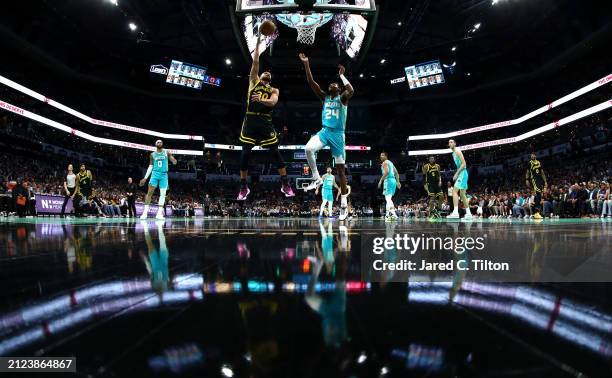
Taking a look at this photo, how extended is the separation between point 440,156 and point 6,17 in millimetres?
40002

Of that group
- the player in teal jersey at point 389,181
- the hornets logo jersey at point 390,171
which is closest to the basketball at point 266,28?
the player in teal jersey at point 389,181

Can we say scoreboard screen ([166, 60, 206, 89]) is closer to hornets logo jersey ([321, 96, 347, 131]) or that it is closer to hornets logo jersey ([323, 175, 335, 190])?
hornets logo jersey ([323, 175, 335, 190])

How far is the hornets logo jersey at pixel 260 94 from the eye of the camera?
5.90m

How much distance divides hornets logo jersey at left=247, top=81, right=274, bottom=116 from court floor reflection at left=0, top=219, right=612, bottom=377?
16.0ft

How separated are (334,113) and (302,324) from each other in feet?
19.8

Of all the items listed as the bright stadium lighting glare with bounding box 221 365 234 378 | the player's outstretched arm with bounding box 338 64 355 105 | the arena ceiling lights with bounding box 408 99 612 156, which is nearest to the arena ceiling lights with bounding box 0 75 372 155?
the arena ceiling lights with bounding box 408 99 612 156

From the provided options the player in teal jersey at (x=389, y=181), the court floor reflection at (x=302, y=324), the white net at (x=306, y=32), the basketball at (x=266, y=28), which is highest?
the white net at (x=306, y=32)

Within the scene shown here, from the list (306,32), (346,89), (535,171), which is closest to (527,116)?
(535,171)

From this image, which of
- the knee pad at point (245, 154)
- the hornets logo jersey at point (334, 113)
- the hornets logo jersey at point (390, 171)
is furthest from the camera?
the hornets logo jersey at point (390, 171)

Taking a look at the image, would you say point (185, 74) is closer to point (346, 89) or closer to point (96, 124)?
point (96, 124)

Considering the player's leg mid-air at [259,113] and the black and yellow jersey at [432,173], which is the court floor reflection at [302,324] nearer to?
the player's leg mid-air at [259,113]

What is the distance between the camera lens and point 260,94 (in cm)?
589

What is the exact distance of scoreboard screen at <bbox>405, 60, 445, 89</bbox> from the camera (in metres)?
29.2

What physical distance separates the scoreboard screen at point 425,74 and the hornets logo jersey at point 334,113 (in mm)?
26433
